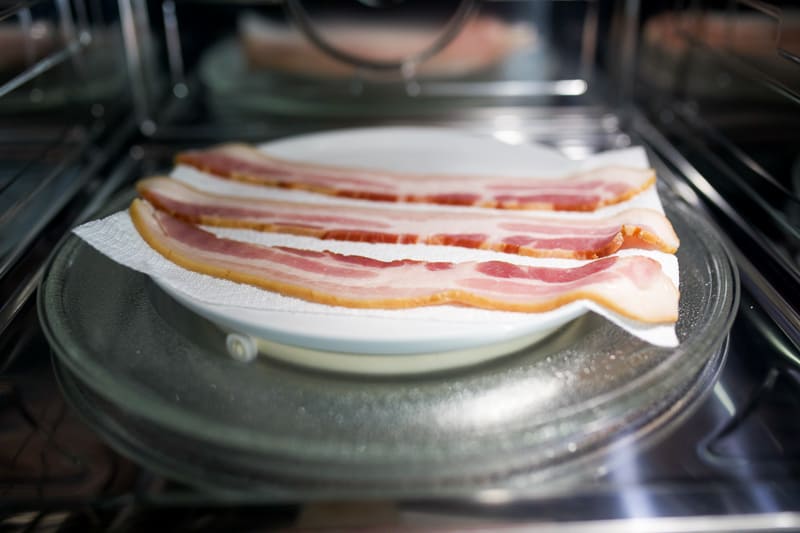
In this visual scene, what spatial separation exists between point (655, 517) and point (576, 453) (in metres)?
0.06

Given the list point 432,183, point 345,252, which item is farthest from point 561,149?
point 345,252

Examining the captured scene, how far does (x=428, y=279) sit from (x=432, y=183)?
9.0 inches

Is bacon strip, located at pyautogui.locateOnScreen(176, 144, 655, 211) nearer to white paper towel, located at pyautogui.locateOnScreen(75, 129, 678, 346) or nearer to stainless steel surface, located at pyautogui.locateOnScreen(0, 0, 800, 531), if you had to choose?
white paper towel, located at pyautogui.locateOnScreen(75, 129, 678, 346)

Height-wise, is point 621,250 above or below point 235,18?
below

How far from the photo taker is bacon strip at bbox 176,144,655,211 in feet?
2.39

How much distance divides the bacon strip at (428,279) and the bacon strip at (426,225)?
0.13ft

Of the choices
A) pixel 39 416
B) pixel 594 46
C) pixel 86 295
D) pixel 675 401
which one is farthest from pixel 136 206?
pixel 594 46

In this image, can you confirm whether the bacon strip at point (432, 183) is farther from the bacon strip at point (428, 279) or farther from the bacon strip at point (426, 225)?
the bacon strip at point (428, 279)

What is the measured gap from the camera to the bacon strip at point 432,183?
0.73 metres

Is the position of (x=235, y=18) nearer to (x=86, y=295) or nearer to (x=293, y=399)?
(x=86, y=295)

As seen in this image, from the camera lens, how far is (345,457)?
17.3 inches

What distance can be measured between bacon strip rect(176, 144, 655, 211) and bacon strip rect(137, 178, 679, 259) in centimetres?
4

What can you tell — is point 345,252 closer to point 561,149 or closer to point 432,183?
point 432,183

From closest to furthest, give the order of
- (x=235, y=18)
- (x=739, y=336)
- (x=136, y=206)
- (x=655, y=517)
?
(x=655, y=517) → (x=739, y=336) → (x=136, y=206) → (x=235, y=18)
